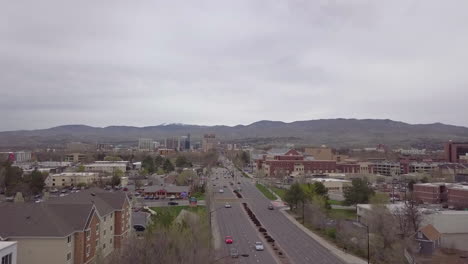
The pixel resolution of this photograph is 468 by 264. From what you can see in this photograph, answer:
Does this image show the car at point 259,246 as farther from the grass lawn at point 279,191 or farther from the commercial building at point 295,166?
the commercial building at point 295,166

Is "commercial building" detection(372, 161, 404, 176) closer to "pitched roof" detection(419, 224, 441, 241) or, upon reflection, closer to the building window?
"pitched roof" detection(419, 224, 441, 241)

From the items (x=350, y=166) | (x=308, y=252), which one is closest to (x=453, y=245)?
(x=308, y=252)

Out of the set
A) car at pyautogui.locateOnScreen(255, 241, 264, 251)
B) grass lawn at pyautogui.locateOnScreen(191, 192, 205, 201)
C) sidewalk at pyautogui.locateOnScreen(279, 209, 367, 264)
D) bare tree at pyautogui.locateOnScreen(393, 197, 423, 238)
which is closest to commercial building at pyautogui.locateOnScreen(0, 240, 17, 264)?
car at pyautogui.locateOnScreen(255, 241, 264, 251)

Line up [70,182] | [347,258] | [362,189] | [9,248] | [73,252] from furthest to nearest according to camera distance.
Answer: [70,182] < [362,189] < [347,258] < [73,252] < [9,248]

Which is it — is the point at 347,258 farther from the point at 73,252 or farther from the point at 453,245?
the point at 73,252

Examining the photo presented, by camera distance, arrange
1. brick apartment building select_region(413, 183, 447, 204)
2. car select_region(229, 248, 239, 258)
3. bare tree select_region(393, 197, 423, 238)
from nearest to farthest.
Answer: car select_region(229, 248, 239, 258) → bare tree select_region(393, 197, 423, 238) → brick apartment building select_region(413, 183, 447, 204)
